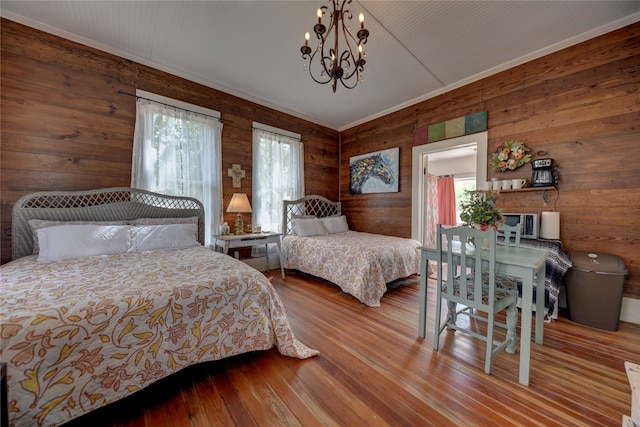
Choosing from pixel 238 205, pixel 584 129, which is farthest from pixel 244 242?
pixel 584 129

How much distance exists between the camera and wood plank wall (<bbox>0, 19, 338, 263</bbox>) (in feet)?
7.54

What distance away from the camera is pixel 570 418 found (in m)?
1.27

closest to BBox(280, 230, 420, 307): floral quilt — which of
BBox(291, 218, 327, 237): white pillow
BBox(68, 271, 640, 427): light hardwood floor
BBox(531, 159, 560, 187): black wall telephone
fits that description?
BBox(291, 218, 327, 237): white pillow

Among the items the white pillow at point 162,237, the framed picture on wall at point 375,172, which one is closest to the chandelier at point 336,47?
the framed picture on wall at point 375,172

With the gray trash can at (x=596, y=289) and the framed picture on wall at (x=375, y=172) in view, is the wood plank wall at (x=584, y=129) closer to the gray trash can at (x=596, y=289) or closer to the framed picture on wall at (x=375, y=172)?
the gray trash can at (x=596, y=289)

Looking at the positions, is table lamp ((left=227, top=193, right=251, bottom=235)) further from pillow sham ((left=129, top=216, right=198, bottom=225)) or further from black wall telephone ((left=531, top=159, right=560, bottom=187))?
black wall telephone ((left=531, top=159, right=560, bottom=187))

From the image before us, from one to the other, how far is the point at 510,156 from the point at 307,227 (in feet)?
9.71

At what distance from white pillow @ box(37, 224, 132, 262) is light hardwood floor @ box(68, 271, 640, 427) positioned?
1442mm

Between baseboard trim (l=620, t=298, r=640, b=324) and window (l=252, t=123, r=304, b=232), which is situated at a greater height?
window (l=252, t=123, r=304, b=232)

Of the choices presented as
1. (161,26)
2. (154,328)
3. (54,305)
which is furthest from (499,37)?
(54,305)

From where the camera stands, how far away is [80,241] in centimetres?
217

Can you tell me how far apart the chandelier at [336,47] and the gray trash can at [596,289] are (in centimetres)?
277

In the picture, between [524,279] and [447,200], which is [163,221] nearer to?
[524,279]

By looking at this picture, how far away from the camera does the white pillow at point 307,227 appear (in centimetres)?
393
